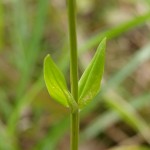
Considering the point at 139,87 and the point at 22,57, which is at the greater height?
the point at 22,57

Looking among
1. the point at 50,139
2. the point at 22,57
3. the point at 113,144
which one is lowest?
the point at 113,144

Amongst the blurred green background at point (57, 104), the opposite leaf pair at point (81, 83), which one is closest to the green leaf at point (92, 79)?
the opposite leaf pair at point (81, 83)

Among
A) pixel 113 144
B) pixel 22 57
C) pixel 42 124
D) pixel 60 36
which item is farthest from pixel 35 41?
pixel 60 36

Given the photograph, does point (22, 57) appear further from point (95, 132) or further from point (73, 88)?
point (73, 88)

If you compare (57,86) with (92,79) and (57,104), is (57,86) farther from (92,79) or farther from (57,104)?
(57,104)

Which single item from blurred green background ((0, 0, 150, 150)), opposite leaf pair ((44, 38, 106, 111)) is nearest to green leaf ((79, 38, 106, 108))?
opposite leaf pair ((44, 38, 106, 111))

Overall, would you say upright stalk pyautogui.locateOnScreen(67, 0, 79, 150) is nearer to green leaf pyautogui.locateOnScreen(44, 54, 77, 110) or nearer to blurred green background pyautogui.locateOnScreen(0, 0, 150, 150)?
green leaf pyautogui.locateOnScreen(44, 54, 77, 110)

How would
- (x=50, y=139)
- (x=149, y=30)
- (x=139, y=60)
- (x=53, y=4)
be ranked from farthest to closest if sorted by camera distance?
(x=53, y=4) < (x=149, y=30) < (x=139, y=60) < (x=50, y=139)
